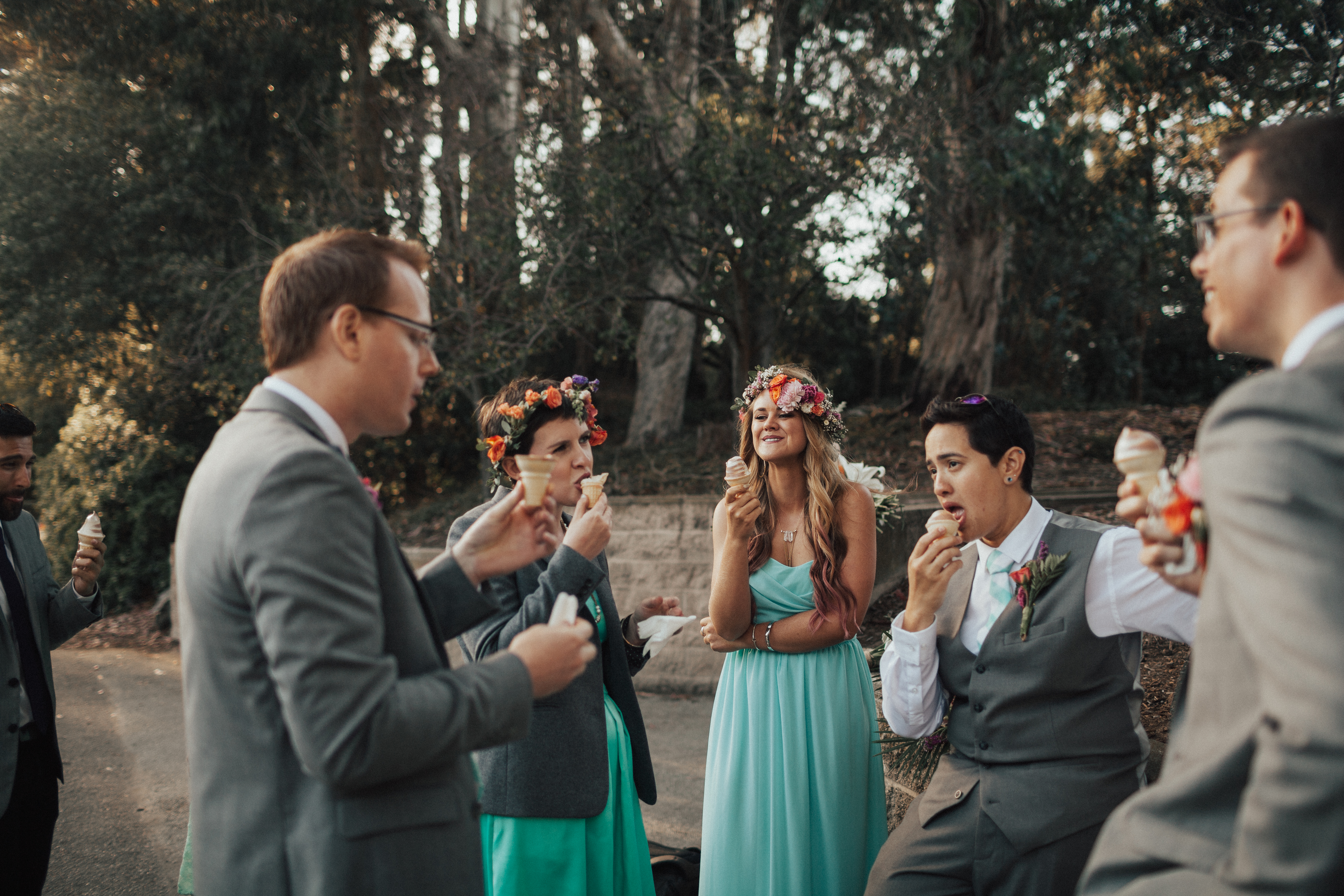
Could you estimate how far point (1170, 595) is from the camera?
7.88 ft

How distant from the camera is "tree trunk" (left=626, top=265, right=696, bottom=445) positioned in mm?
12375

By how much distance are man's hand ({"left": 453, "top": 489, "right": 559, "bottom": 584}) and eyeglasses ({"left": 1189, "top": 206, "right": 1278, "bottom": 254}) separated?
5.40 ft

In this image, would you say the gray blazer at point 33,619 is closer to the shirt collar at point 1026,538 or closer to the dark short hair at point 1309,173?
the shirt collar at point 1026,538

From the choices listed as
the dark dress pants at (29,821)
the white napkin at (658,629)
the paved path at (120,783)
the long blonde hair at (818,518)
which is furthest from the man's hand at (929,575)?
the paved path at (120,783)

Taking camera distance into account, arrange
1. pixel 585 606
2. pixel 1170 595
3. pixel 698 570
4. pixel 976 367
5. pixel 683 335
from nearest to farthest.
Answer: pixel 1170 595, pixel 585 606, pixel 698 570, pixel 976 367, pixel 683 335

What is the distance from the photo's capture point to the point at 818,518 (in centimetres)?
360

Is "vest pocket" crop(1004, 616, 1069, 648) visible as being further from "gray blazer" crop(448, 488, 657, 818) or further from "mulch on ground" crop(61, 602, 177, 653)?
"mulch on ground" crop(61, 602, 177, 653)

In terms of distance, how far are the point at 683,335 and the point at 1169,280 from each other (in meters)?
11.6

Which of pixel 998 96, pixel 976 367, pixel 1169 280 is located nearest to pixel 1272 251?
pixel 998 96

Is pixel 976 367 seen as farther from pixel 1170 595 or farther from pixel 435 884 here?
pixel 435 884

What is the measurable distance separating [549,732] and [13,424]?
2.54m

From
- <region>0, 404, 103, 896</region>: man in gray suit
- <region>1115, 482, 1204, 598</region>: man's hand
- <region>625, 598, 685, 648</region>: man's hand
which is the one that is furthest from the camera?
<region>625, 598, 685, 648</region>: man's hand

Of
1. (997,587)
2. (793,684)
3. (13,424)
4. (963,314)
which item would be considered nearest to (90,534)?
(13,424)

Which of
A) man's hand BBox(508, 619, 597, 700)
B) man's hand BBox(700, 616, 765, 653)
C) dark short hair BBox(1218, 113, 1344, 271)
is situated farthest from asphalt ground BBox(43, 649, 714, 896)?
dark short hair BBox(1218, 113, 1344, 271)
